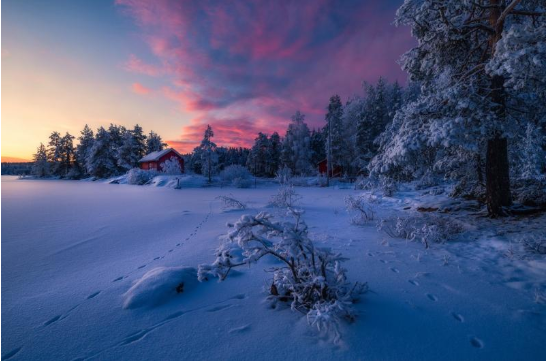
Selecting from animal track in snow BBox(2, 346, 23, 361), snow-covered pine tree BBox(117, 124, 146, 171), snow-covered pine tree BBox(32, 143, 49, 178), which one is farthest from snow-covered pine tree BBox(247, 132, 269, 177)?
snow-covered pine tree BBox(32, 143, 49, 178)

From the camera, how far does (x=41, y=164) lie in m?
56.0

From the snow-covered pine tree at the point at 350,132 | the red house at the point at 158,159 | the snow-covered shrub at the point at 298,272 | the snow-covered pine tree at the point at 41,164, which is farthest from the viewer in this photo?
the snow-covered pine tree at the point at 41,164

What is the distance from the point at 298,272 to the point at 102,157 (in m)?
53.4

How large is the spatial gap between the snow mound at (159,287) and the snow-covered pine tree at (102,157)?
165ft

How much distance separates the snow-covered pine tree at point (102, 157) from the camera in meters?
43.2

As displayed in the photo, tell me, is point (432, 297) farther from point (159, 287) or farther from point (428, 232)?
point (159, 287)

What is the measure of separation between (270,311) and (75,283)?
10.4ft

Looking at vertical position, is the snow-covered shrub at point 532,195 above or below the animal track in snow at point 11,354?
above

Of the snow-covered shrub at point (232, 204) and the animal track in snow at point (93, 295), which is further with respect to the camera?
the snow-covered shrub at point (232, 204)

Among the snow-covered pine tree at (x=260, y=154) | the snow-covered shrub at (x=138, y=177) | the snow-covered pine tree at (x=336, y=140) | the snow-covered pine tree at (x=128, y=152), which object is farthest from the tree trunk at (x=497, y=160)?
the snow-covered pine tree at (x=128, y=152)

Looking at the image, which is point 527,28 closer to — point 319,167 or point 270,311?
point 270,311

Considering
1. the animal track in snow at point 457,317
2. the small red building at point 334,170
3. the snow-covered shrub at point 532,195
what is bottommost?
the animal track in snow at point 457,317

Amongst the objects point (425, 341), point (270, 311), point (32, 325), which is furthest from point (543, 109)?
point (32, 325)

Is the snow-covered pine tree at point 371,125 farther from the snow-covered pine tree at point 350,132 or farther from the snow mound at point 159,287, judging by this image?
the snow mound at point 159,287
